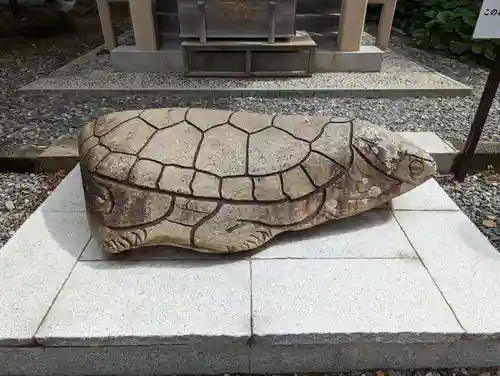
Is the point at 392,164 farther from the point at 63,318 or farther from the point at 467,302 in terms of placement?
the point at 63,318

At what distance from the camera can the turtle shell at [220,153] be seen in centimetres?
182

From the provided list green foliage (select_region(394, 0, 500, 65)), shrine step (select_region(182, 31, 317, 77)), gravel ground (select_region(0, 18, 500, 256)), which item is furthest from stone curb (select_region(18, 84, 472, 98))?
green foliage (select_region(394, 0, 500, 65))

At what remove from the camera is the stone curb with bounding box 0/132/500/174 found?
2916 millimetres

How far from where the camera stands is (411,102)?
436cm

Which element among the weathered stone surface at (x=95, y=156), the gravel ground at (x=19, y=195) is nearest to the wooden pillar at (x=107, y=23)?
the gravel ground at (x=19, y=195)

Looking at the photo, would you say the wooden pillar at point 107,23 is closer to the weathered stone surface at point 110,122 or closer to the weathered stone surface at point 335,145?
the weathered stone surface at point 110,122

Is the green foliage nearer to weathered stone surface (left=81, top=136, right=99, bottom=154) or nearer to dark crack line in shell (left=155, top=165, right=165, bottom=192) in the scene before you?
dark crack line in shell (left=155, top=165, right=165, bottom=192)

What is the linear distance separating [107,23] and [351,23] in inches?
130

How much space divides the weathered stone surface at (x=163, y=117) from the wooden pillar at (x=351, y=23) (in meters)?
3.57

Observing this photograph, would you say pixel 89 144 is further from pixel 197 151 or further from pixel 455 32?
pixel 455 32

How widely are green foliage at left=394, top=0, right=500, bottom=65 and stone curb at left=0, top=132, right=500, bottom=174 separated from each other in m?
3.14

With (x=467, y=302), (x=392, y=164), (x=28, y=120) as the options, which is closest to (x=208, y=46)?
(x=28, y=120)

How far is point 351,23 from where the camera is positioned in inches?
194

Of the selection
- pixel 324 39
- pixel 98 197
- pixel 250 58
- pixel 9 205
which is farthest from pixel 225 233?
pixel 324 39
